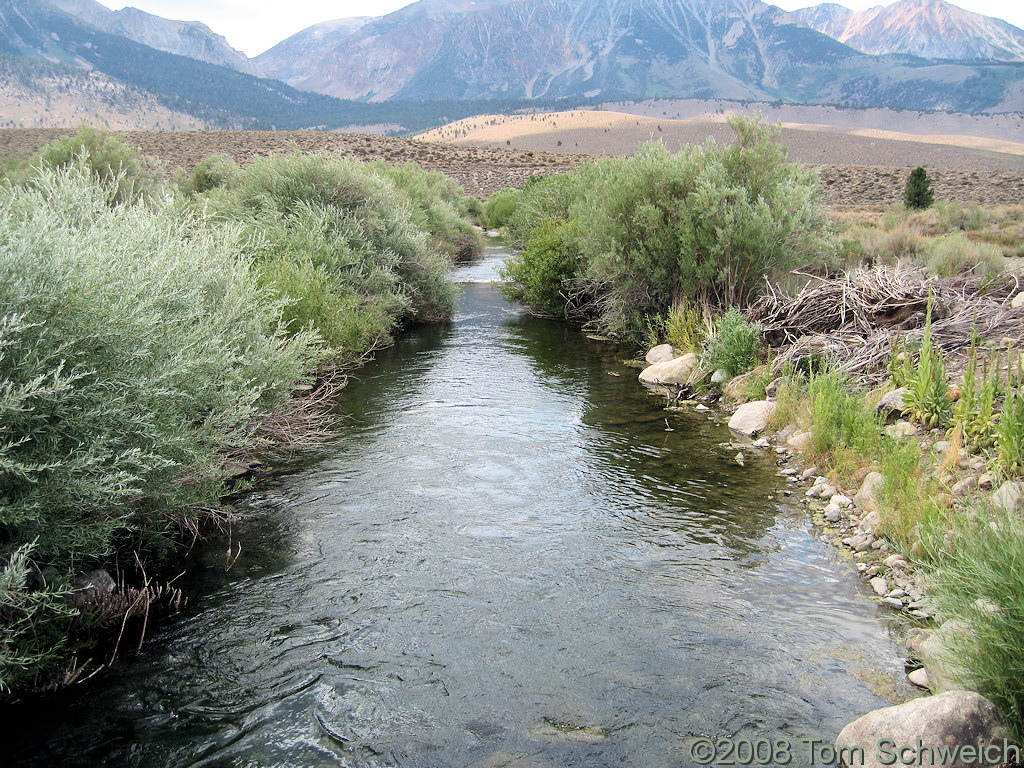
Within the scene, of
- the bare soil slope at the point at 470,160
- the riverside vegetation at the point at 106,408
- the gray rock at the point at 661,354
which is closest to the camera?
the riverside vegetation at the point at 106,408

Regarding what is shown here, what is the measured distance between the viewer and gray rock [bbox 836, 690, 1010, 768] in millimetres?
3709

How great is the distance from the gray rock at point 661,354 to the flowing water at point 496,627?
4861 millimetres

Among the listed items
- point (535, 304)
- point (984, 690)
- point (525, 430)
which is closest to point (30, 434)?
point (984, 690)

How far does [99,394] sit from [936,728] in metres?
5.46

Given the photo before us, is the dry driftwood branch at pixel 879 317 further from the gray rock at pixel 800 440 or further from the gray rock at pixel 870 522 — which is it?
the gray rock at pixel 870 522

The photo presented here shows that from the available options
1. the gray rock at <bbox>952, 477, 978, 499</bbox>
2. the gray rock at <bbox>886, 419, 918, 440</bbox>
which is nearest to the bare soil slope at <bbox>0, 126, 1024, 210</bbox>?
the gray rock at <bbox>886, 419, 918, 440</bbox>

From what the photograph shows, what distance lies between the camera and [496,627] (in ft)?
18.1

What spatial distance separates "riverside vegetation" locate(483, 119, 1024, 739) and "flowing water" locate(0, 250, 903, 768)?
0.92 metres

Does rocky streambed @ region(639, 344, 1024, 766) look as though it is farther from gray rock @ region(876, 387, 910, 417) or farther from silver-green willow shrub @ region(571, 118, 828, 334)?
silver-green willow shrub @ region(571, 118, 828, 334)

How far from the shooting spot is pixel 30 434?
14.4 feet

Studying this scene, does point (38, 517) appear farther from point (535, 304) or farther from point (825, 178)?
point (825, 178)

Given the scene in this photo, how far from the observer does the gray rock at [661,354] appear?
14.2 m

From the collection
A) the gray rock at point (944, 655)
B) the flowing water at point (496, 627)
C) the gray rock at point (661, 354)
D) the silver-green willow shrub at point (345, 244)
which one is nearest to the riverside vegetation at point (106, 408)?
the flowing water at point (496, 627)

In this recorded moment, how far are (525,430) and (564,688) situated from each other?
5.80m
